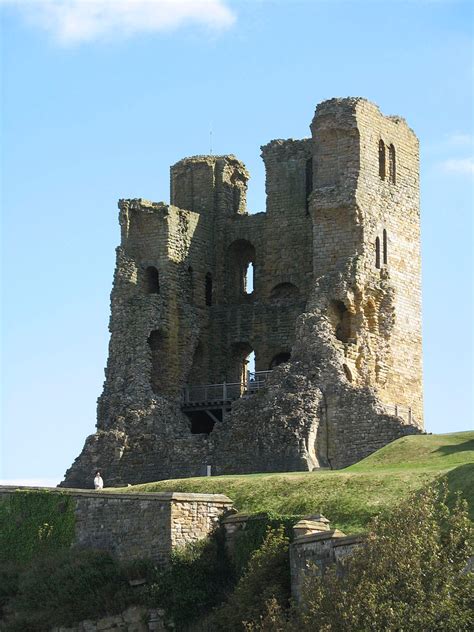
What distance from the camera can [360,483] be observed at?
43.4m

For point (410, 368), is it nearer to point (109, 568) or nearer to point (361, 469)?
point (361, 469)

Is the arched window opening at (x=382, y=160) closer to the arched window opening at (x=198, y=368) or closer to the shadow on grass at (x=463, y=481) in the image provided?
the arched window opening at (x=198, y=368)

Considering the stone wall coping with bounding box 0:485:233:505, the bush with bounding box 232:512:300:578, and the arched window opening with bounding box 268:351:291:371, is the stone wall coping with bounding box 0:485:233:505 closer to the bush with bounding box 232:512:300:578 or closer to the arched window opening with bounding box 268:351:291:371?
the bush with bounding box 232:512:300:578

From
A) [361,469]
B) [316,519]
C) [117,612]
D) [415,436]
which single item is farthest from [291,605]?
[415,436]

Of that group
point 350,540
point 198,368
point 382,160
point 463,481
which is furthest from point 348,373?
point 350,540

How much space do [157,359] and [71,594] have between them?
1712cm

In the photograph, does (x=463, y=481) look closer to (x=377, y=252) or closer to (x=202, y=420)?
(x=377, y=252)

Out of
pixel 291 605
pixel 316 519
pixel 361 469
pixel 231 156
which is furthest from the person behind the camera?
pixel 231 156

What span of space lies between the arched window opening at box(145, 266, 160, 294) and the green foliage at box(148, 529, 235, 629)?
1837 centimetres

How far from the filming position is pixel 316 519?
3972cm

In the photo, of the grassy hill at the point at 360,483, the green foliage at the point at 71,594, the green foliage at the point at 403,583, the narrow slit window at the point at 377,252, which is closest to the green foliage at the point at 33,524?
the green foliage at the point at 71,594

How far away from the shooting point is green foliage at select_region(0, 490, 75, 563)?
4616cm

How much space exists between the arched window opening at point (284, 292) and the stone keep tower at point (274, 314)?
0.07 meters

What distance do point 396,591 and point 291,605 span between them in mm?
3912
